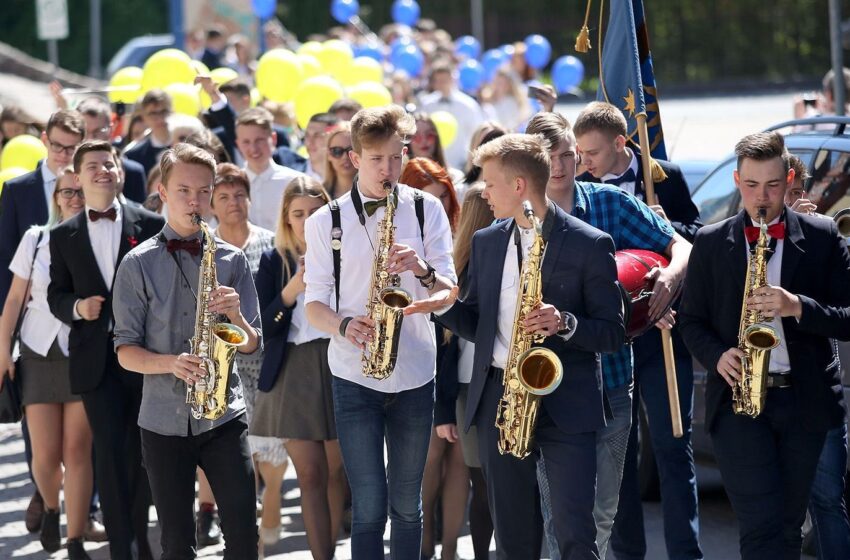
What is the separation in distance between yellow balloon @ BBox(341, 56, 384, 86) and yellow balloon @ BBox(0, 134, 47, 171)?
16.7 ft

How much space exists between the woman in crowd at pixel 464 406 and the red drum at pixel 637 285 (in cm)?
65

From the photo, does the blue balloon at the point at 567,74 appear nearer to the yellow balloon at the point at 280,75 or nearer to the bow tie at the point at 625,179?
the yellow balloon at the point at 280,75

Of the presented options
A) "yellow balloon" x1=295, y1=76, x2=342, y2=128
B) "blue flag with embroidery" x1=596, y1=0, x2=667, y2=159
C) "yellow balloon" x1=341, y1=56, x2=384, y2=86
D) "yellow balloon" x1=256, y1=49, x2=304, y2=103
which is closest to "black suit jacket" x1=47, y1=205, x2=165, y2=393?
"blue flag with embroidery" x1=596, y1=0, x2=667, y2=159

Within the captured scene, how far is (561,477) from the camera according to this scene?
530cm

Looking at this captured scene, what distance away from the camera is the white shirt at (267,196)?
905 cm

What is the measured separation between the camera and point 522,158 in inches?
207

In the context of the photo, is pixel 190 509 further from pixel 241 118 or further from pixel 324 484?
pixel 241 118

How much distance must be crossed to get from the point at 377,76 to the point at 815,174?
847cm

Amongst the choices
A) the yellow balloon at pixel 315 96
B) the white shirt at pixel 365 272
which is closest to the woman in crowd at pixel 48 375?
the white shirt at pixel 365 272

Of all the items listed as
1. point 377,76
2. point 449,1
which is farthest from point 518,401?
point 449,1

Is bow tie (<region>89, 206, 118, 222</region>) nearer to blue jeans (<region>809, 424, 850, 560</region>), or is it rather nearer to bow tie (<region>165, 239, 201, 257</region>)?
bow tie (<region>165, 239, 201, 257</region>)

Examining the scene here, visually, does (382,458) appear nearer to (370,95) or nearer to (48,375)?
(48,375)

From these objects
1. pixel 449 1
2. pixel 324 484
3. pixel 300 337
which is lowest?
pixel 324 484

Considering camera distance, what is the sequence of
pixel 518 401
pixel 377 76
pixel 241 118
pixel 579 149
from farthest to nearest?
pixel 377 76 → pixel 241 118 → pixel 579 149 → pixel 518 401
